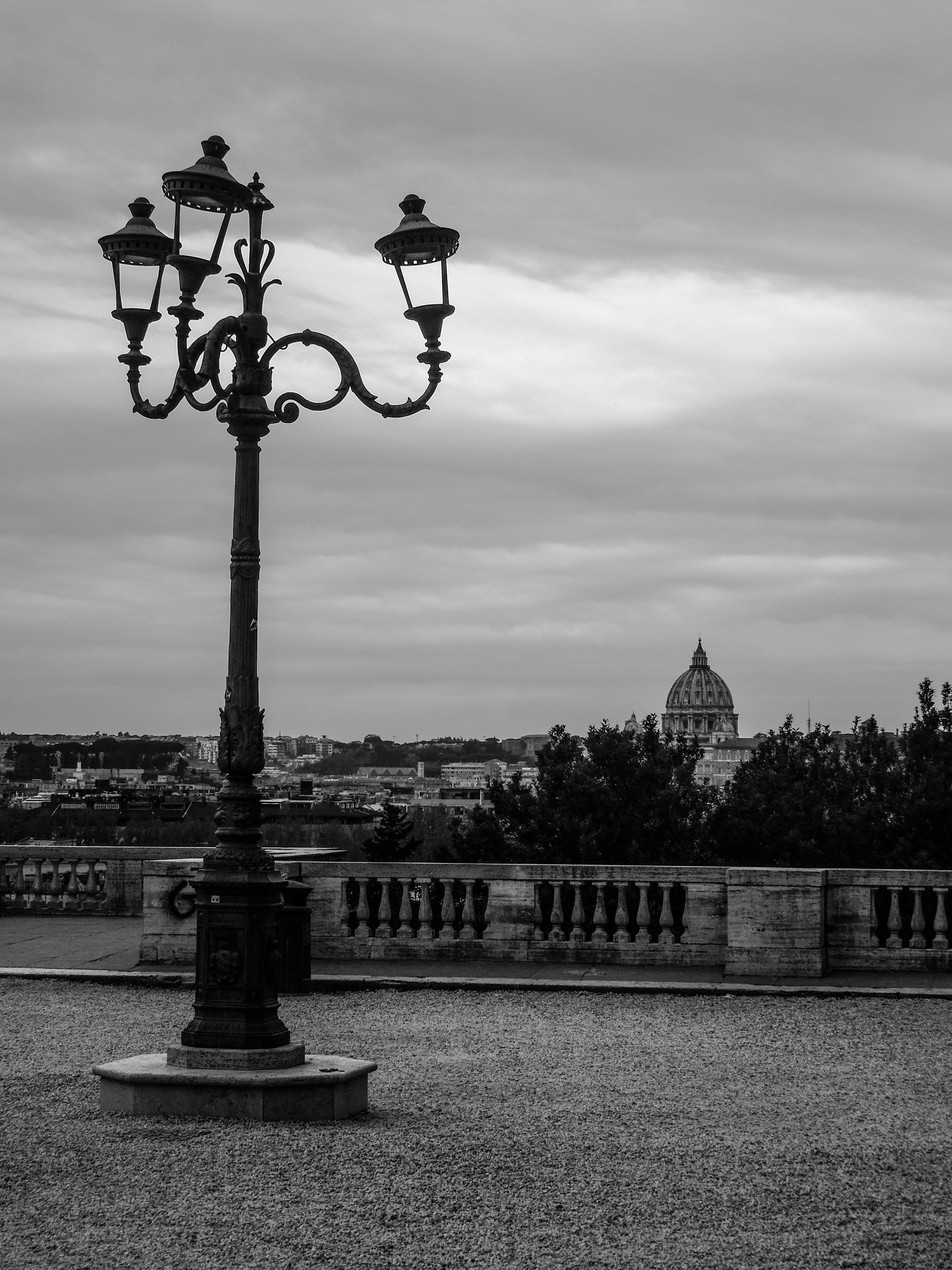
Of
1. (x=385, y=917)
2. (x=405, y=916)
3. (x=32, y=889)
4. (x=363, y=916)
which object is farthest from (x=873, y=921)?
(x=32, y=889)

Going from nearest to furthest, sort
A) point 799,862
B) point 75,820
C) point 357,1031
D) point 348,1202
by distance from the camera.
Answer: point 348,1202, point 357,1031, point 799,862, point 75,820

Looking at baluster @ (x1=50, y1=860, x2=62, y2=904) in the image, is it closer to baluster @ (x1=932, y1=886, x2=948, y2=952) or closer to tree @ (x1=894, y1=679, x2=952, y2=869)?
baluster @ (x1=932, y1=886, x2=948, y2=952)

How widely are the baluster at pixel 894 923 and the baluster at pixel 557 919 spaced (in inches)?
112

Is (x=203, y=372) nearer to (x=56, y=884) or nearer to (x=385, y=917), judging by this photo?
(x=385, y=917)

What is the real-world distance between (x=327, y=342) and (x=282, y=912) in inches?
218

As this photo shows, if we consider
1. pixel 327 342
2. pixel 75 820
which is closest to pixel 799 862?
pixel 327 342

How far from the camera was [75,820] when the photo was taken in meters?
107

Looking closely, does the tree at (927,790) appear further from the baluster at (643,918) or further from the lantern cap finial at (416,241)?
the lantern cap finial at (416,241)

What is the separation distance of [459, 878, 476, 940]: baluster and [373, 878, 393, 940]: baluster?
66 cm

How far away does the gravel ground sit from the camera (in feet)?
19.3

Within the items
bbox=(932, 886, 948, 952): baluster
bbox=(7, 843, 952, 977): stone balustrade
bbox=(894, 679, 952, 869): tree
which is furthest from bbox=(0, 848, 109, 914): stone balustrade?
bbox=(894, 679, 952, 869): tree

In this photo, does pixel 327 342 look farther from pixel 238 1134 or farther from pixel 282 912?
pixel 282 912

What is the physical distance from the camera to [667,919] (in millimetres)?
14164

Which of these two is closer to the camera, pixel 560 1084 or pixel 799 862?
pixel 560 1084
